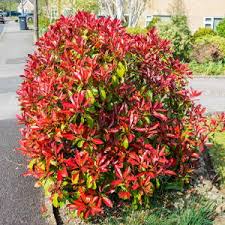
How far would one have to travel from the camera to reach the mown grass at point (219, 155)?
5.85m

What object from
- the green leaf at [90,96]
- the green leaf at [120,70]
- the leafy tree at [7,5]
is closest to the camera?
the green leaf at [90,96]

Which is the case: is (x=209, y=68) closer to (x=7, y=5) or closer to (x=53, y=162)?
(x=53, y=162)

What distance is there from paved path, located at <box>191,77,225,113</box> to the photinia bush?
573 centimetres

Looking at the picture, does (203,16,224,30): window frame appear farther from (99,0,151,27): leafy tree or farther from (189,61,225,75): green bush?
(189,61,225,75): green bush

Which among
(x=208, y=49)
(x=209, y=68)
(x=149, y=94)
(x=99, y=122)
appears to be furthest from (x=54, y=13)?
(x=99, y=122)

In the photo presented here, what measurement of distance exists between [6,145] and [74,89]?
3732 millimetres

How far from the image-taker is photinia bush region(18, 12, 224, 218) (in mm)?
4270

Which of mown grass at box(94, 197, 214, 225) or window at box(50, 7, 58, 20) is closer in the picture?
mown grass at box(94, 197, 214, 225)

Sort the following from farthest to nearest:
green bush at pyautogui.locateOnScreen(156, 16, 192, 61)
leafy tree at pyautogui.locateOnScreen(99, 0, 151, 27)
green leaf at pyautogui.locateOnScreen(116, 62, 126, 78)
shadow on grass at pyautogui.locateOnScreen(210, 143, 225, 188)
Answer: leafy tree at pyautogui.locateOnScreen(99, 0, 151, 27)
green bush at pyautogui.locateOnScreen(156, 16, 192, 61)
shadow on grass at pyautogui.locateOnScreen(210, 143, 225, 188)
green leaf at pyautogui.locateOnScreen(116, 62, 126, 78)

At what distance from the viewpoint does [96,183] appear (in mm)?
4480

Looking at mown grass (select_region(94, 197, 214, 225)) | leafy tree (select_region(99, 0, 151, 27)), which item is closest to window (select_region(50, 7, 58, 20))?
leafy tree (select_region(99, 0, 151, 27))

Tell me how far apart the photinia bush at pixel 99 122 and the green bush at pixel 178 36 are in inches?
442

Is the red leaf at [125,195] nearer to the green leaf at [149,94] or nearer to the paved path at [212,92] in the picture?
the green leaf at [149,94]

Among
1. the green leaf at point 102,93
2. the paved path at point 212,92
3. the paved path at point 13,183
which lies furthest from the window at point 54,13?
the green leaf at point 102,93
